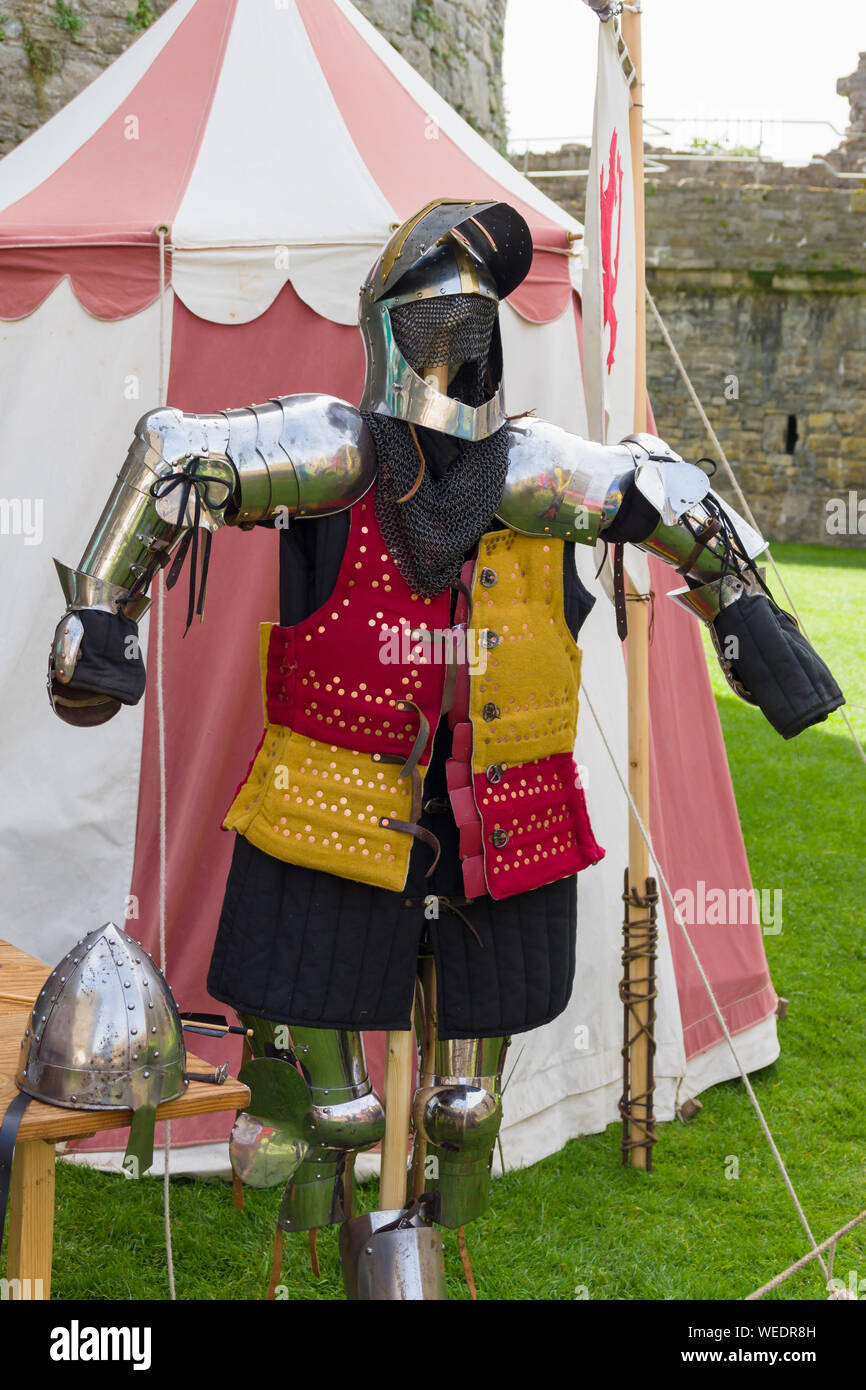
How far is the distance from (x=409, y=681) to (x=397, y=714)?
0.18 ft

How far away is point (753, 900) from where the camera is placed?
3994 mm

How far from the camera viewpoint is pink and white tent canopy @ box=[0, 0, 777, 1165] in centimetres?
307

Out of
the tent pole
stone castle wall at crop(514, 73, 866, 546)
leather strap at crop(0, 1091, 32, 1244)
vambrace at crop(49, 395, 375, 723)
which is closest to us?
leather strap at crop(0, 1091, 32, 1244)

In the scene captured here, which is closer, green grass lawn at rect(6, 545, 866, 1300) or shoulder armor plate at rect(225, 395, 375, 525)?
shoulder armor plate at rect(225, 395, 375, 525)

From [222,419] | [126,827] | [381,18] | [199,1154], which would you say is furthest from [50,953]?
[381,18]

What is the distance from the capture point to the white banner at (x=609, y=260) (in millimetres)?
2807

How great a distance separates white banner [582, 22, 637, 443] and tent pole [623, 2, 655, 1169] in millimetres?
104

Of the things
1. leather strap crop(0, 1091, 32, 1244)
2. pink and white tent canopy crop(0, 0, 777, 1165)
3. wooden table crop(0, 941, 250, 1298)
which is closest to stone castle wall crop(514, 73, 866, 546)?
pink and white tent canopy crop(0, 0, 777, 1165)

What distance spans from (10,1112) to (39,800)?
4.88 feet

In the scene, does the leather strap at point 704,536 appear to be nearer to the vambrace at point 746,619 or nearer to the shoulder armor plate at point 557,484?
the vambrace at point 746,619

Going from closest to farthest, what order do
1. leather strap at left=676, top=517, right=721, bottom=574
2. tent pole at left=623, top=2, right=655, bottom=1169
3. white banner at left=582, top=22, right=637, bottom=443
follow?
leather strap at left=676, top=517, right=721, bottom=574, white banner at left=582, top=22, right=637, bottom=443, tent pole at left=623, top=2, right=655, bottom=1169

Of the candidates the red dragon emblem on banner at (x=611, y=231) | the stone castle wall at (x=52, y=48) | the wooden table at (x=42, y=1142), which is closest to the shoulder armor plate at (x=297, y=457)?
the wooden table at (x=42, y=1142)

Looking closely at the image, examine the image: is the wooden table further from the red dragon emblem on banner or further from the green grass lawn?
the red dragon emblem on banner

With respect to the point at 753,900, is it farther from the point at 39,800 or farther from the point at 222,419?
the point at 222,419
